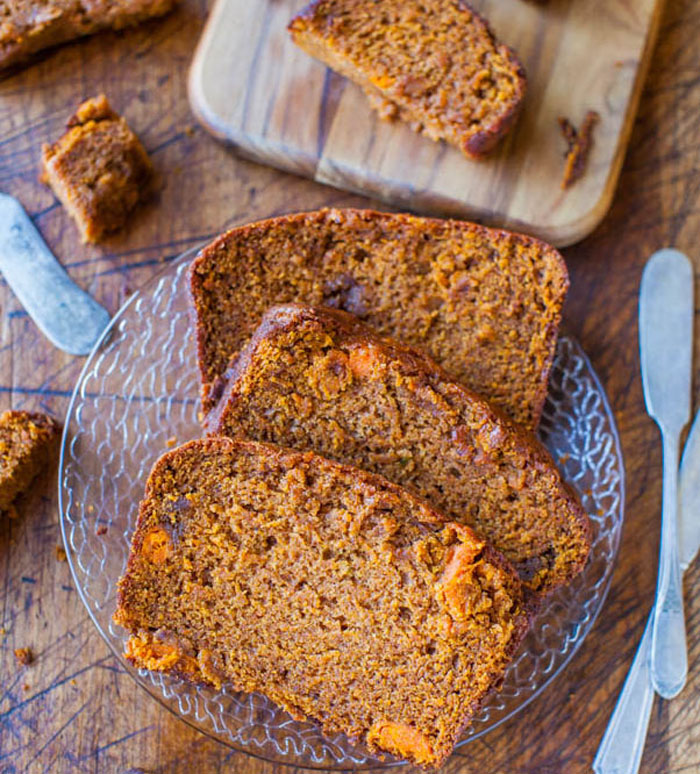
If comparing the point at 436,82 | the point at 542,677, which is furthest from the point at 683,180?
the point at 542,677

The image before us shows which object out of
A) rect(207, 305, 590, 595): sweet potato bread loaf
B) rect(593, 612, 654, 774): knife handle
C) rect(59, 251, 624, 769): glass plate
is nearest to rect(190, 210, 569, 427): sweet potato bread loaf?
rect(207, 305, 590, 595): sweet potato bread loaf

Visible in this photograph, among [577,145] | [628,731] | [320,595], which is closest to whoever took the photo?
[320,595]

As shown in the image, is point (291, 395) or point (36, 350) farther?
point (36, 350)

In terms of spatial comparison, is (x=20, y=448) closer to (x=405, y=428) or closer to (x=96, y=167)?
(x=96, y=167)

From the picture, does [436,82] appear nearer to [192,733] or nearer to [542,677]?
[542,677]

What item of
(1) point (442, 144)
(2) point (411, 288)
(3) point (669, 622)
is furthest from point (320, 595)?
(1) point (442, 144)
